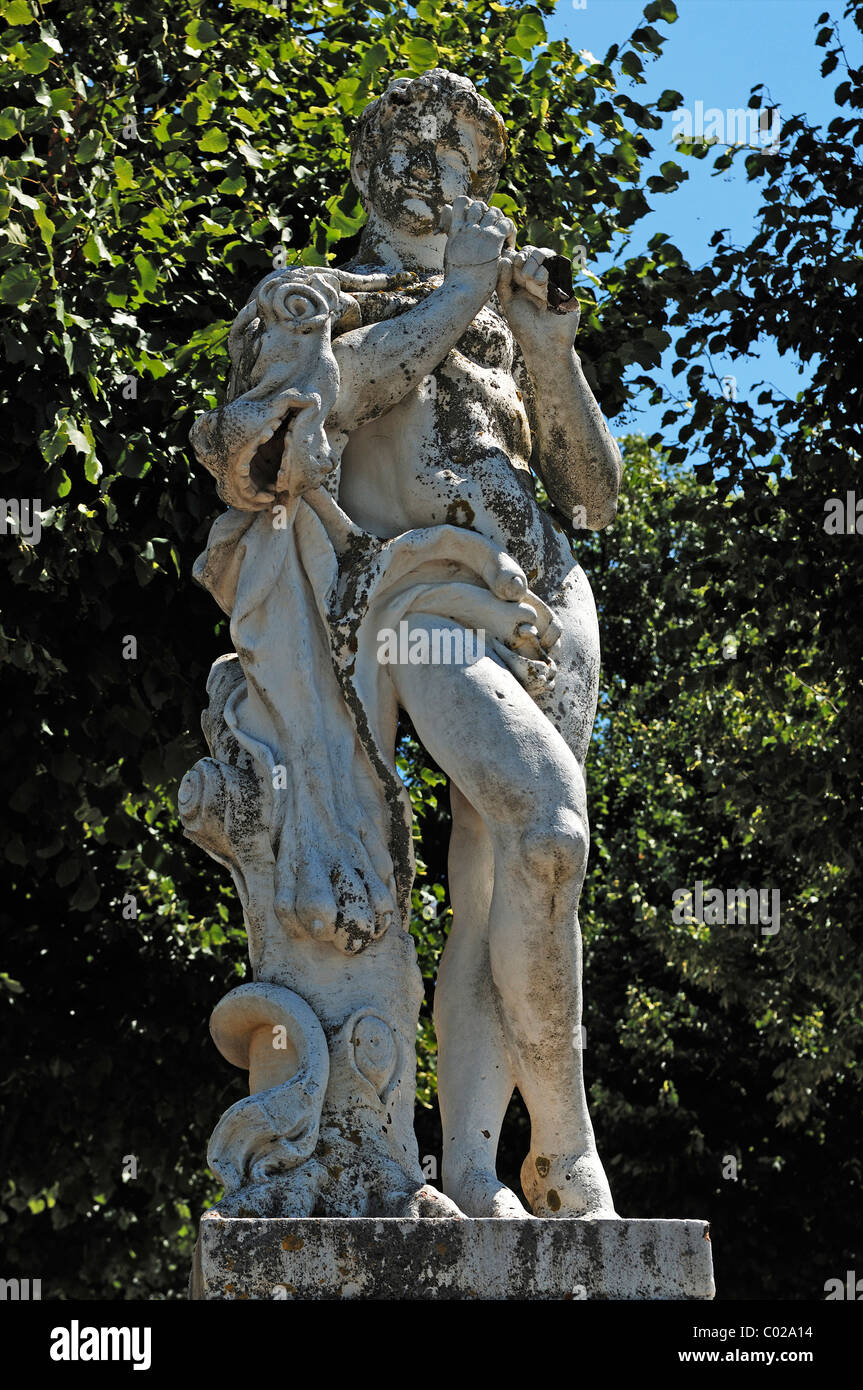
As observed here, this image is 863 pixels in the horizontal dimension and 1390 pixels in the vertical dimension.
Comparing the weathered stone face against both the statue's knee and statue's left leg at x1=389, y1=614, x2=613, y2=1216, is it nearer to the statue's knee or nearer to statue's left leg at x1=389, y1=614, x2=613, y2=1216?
statue's left leg at x1=389, y1=614, x2=613, y2=1216

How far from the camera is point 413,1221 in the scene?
167 inches

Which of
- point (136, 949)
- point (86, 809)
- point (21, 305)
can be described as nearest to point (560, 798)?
point (21, 305)

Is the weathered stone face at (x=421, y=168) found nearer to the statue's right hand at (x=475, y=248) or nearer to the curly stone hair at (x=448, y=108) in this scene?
the curly stone hair at (x=448, y=108)

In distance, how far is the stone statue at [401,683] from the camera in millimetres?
4613

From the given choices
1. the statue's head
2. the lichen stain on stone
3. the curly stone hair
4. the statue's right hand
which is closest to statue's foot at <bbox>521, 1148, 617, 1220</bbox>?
the lichen stain on stone

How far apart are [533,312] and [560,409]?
0.26 meters

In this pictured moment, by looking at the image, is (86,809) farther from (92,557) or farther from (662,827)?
(662,827)

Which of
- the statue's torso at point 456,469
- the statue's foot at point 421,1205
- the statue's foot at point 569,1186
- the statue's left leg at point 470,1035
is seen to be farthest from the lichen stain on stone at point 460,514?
the statue's foot at point 421,1205

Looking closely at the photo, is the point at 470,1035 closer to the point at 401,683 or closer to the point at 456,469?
the point at 401,683

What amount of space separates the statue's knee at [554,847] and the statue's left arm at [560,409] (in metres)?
1.11

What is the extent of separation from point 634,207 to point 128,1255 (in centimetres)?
791

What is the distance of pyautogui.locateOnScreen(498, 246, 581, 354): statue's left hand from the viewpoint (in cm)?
534

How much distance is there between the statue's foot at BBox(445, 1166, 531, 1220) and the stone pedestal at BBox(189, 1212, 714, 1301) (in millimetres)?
138

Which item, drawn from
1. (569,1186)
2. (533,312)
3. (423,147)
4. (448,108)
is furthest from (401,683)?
(448,108)
